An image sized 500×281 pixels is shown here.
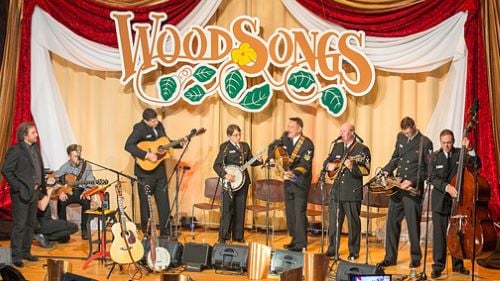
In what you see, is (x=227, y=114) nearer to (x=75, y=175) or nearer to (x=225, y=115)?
(x=225, y=115)

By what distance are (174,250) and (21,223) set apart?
1987 millimetres

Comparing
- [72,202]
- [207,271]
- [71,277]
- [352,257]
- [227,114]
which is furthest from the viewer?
[227,114]

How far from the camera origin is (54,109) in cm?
1260

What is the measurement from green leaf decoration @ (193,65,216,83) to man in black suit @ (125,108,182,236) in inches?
42.5

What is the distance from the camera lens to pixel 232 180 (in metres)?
11.1

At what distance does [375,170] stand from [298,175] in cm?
162

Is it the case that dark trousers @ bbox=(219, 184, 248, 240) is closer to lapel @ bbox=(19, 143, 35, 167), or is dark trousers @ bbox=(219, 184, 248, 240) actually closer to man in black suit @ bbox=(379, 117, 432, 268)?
man in black suit @ bbox=(379, 117, 432, 268)

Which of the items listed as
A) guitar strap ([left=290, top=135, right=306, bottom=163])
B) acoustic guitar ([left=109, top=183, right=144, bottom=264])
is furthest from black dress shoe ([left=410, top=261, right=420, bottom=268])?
acoustic guitar ([left=109, top=183, right=144, bottom=264])

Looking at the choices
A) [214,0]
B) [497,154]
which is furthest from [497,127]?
[214,0]

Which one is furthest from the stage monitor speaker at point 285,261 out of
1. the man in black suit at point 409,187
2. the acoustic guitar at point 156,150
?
the acoustic guitar at point 156,150

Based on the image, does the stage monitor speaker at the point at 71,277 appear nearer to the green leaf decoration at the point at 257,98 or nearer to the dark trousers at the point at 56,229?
the dark trousers at the point at 56,229

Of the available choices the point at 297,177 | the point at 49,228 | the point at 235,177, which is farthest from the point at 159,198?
the point at 297,177

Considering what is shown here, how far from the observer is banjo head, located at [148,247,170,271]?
9789 mm

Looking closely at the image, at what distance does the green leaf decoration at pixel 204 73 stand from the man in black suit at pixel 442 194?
13.1 ft
